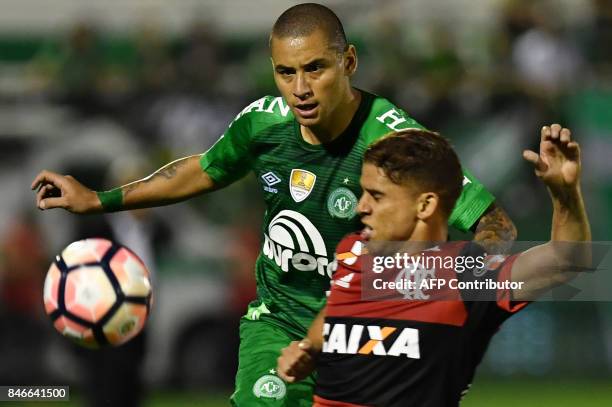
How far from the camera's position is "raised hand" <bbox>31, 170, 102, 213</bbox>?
6.71 meters

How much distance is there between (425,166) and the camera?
5.10m

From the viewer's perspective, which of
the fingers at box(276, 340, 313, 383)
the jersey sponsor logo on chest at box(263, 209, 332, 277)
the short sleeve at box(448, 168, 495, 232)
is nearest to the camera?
the fingers at box(276, 340, 313, 383)

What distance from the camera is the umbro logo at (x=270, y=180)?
6.57 meters

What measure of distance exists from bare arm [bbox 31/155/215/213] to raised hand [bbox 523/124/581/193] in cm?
264

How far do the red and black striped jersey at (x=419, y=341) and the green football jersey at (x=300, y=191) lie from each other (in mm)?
1141

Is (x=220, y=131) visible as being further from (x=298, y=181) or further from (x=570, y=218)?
(x=570, y=218)

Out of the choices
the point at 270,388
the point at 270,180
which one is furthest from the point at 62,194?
the point at 270,388

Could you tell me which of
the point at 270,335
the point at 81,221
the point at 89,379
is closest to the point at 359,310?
the point at 270,335

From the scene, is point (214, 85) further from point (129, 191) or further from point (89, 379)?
point (129, 191)

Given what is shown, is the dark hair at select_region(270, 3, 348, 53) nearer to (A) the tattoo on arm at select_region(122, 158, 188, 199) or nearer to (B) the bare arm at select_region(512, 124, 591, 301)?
(A) the tattoo on arm at select_region(122, 158, 188, 199)

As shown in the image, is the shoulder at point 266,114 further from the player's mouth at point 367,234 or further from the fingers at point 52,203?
the player's mouth at point 367,234

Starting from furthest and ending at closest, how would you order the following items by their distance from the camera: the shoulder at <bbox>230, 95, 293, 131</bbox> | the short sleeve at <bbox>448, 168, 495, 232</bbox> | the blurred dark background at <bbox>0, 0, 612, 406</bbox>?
the blurred dark background at <bbox>0, 0, 612, 406</bbox>, the shoulder at <bbox>230, 95, 293, 131</bbox>, the short sleeve at <bbox>448, 168, 495, 232</bbox>

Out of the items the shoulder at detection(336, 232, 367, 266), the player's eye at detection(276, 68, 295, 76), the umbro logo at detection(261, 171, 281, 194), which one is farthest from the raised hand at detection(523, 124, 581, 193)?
the umbro logo at detection(261, 171, 281, 194)

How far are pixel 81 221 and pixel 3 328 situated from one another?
1721 mm
